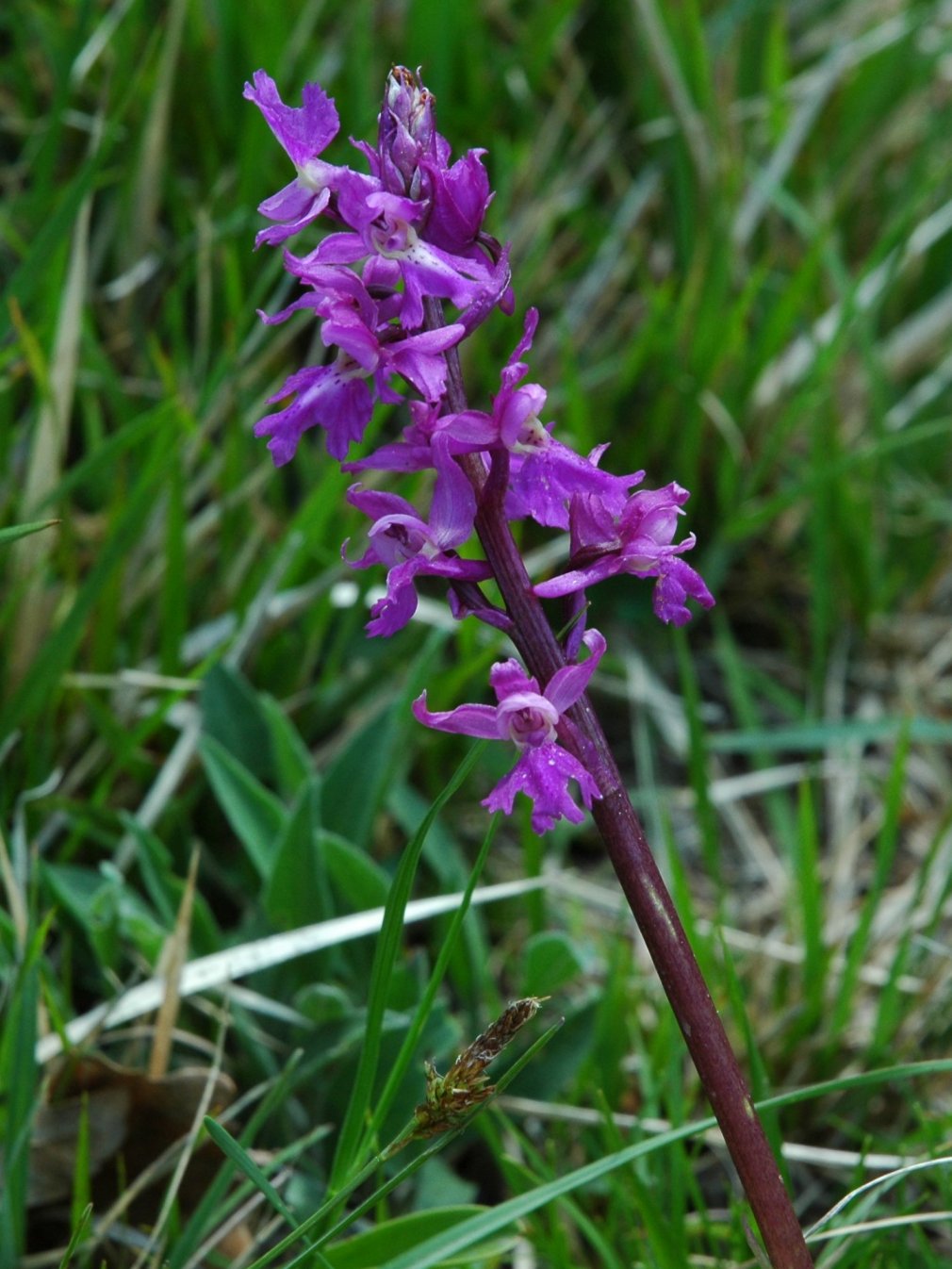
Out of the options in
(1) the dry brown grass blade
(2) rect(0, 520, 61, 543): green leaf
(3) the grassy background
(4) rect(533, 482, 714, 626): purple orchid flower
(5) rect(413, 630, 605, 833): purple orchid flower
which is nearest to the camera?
(5) rect(413, 630, 605, 833): purple orchid flower

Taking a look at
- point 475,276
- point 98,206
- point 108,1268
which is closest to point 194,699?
point 108,1268

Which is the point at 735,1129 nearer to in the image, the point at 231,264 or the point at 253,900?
the point at 253,900

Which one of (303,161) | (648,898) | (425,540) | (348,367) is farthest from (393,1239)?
(303,161)

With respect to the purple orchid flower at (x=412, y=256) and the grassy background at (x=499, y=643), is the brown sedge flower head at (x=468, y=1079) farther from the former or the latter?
the purple orchid flower at (x=412, y=256)

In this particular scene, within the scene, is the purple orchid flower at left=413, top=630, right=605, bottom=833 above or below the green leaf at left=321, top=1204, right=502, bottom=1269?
above

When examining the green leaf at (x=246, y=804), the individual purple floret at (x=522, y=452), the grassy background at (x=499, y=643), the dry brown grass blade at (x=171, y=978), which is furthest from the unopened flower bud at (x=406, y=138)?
the green leaf at (x=246, y=804)

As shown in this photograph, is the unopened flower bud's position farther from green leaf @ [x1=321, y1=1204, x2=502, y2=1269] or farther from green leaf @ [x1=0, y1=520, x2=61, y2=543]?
green leaf @ [x1=321, y1=1204, x2=502, y2=1269]

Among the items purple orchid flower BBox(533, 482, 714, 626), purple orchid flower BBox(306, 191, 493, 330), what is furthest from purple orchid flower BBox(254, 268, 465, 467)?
purple orchid flower BBox(533, 482, 714, 626)
